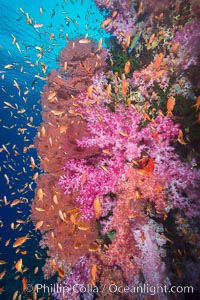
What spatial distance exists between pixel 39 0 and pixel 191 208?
18.0m

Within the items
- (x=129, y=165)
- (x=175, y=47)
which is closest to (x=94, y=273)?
(x=129, y=165)

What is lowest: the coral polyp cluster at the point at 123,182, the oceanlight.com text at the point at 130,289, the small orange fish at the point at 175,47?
the oceanlight.com text at the point at 130,289

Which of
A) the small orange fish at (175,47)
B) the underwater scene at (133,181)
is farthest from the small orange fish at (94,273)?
the small orange fish at (175,47)

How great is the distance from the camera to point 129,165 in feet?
15.5

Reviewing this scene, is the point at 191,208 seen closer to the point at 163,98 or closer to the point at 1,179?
the point at 163,98

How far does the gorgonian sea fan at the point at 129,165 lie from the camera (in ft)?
14.9

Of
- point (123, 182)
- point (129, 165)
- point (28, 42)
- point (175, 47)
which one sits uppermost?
point (28, 42)

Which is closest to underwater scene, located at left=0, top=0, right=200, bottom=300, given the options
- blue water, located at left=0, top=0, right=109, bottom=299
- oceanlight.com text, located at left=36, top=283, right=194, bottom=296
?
oceanlight.com text, located at left=36, top=283, right=194, bottom=296

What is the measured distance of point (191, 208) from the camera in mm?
4504

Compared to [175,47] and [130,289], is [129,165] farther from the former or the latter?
[175,47]

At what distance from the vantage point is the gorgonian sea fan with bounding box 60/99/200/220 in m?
4.55

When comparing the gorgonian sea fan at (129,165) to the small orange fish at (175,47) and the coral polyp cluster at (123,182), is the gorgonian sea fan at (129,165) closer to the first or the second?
the coral polyp cluster at (123,182)

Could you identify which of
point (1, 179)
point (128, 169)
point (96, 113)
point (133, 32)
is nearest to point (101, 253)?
point (128, 169)

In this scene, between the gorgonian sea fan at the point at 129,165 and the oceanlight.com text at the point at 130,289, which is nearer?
the oceanlight.com text at the point at 130,289
